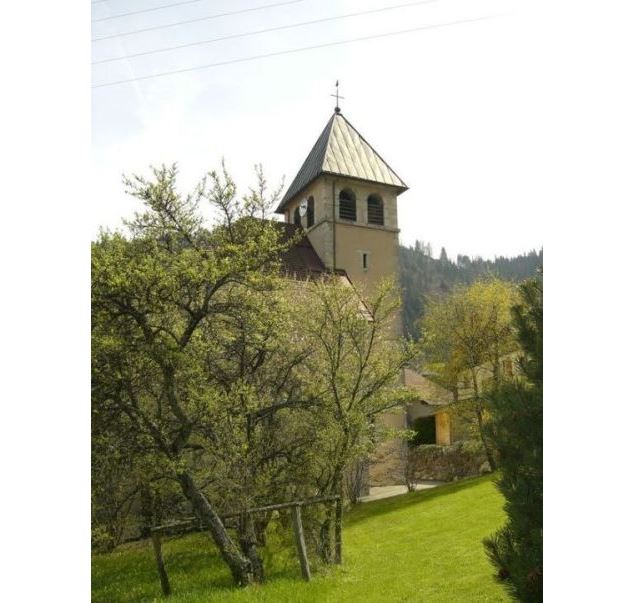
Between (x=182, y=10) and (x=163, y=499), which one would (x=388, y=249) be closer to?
(x=163, y=499)

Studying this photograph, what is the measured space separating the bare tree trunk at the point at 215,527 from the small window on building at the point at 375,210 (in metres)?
13.2

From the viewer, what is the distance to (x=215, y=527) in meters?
4.89

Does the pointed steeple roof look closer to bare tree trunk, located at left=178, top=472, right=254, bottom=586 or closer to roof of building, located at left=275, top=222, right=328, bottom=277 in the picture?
roof of building, located at left=275, top=222, right=328, bottom=277

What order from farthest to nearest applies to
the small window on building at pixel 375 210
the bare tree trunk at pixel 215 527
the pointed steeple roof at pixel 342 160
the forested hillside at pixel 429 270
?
1. the forested hillside at pixel 429 270
2. the small window on building at pixel 375 210
3. the pointed steeple roof at pixel 342 160
4. the bare tree trunk at pixel 215 527

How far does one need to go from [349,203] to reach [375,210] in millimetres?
894

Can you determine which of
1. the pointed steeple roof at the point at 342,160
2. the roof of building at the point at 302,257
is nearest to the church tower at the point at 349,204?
the pointed steeple roof at the point at 342,160

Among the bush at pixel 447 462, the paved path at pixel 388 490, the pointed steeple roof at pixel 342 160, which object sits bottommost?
the paved path at pixel 388 490

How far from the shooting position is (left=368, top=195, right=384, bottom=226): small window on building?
57.1 feet

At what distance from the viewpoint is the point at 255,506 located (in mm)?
5473

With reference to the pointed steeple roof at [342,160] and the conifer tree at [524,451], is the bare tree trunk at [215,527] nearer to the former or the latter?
the conifer tree at [524,451]

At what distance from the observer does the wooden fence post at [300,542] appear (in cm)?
515

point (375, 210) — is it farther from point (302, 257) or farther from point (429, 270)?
point (429, 270)
